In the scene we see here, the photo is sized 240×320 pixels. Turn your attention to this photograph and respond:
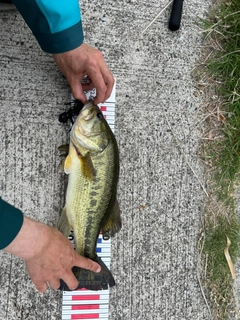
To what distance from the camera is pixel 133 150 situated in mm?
2713

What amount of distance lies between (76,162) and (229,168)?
4.30 ft

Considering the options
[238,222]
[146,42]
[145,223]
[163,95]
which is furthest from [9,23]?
[238,222]

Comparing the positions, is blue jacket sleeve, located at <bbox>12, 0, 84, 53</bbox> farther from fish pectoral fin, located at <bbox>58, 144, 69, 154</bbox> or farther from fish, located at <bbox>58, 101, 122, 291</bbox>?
fish pectoral fin, located at <bbox>58, 144, 69, 154</bbox>

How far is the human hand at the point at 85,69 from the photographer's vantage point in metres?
2.23

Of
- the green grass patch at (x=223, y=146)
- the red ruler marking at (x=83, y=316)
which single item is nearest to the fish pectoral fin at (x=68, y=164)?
→ the red ruler marking at (x=83, y=316)

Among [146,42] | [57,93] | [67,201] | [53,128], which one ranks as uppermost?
[146,42]

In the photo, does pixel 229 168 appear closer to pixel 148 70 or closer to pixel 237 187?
pixel 237 187

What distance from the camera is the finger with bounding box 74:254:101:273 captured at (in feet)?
7.08

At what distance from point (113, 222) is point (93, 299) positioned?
61cm

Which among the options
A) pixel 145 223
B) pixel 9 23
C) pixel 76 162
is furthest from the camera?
pixel 145 223

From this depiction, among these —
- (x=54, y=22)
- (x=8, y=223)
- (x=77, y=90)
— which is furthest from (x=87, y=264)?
(x=54, y=22)

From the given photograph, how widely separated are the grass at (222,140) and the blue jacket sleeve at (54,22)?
1321 millimetres

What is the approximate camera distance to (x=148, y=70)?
2.77m

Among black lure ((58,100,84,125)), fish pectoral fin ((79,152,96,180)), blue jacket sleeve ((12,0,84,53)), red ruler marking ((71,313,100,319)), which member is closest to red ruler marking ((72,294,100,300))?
red ruler marking ((71,313,100,319))
